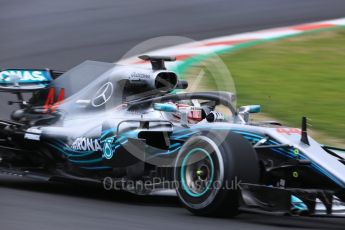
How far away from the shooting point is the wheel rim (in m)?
6.46

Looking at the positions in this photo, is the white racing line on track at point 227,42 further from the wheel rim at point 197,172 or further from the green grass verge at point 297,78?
Answer: the wheel rim at point 197,172

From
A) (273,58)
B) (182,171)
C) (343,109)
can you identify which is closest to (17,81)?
(182,171)

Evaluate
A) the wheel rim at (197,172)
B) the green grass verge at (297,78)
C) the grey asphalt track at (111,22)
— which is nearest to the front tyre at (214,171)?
the wheel rim at (197,172)

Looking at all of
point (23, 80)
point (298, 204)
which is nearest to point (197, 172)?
point (298, 204)

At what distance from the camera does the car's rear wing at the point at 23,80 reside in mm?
8797

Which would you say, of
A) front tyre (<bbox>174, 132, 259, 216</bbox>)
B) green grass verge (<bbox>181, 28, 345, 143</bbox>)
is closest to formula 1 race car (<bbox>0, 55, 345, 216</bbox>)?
front tyre (<bbox>174, 132, 259, 216</bbox>)

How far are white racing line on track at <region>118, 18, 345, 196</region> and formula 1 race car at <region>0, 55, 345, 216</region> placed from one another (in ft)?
13.0

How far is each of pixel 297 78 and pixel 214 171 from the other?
6.62 m

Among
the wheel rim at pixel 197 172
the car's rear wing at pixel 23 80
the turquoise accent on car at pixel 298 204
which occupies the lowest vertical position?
the turquoise accent on car at pixel 298 204

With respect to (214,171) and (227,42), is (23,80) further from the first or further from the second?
(227,42)

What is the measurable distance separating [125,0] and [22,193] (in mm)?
9494

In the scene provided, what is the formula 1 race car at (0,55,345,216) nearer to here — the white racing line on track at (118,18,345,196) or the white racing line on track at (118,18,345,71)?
the white racing line on track at (118,18,345,196)

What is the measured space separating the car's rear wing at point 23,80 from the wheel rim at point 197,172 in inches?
114

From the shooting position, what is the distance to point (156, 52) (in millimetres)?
13930
